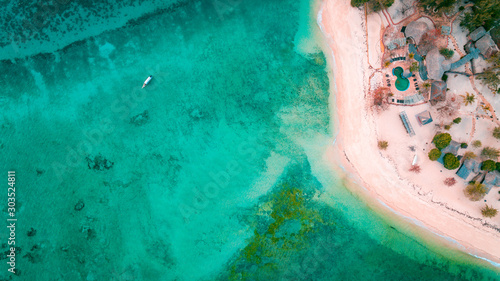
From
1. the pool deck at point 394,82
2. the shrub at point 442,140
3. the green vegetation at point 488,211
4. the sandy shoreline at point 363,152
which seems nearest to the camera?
the shrub at point 442,140

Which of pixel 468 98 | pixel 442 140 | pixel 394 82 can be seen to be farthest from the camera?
pixel 394 82

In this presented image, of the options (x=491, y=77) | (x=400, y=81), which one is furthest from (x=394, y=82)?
(x=491, y=77)

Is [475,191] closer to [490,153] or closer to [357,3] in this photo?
[490,153]

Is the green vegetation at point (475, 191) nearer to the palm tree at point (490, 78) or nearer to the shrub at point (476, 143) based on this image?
the shrub at point (476, 143)

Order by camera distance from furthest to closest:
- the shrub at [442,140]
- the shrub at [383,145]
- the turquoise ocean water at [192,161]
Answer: the shrub at [383,145] → the turquoise ocean water at [192,161] → the shrub at [442,140]

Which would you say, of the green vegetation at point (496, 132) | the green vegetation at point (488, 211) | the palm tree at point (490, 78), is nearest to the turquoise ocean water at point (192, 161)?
the green vegetation at point (488, 211)

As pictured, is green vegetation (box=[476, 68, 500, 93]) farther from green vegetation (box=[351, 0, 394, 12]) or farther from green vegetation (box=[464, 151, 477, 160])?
green vegetation (box=[351, 0, 394, 12])
